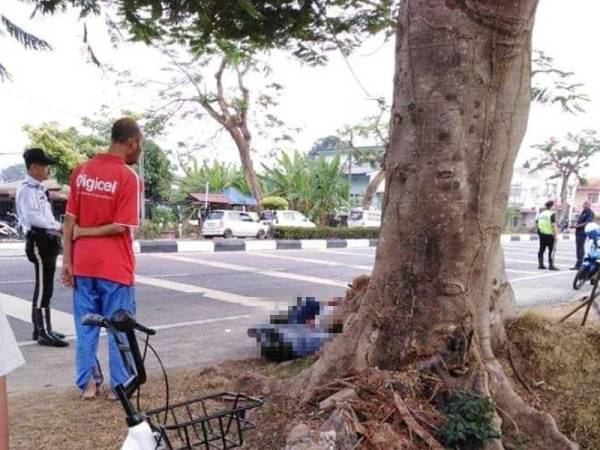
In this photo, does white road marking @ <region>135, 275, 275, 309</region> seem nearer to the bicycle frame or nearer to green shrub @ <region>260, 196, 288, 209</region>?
the bicycle frame

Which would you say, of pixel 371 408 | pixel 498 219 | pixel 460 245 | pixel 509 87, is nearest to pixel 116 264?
pixel 371 408

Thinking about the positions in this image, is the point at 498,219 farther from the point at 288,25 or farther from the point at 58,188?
the point at 58,188

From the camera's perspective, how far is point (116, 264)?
10.6 ft

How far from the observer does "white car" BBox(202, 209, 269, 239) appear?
78.4 feet

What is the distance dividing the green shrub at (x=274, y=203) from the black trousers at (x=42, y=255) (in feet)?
72.8

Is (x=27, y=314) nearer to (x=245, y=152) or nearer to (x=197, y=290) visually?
(x=197, y=290)

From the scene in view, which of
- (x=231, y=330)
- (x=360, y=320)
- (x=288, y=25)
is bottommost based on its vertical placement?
(x=231, y=330)

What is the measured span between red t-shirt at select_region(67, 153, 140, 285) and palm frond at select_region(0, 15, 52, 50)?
4.85 feet

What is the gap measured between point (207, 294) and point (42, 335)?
3274mm

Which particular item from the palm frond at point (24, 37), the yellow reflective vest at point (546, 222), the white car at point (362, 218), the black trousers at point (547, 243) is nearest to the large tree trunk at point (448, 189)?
the palm frond at point (24, 37)

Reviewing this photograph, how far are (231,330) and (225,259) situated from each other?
767 cm

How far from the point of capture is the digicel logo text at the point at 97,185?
3176 millimetres

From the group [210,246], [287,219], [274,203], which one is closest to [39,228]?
[210,246]

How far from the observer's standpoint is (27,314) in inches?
244
